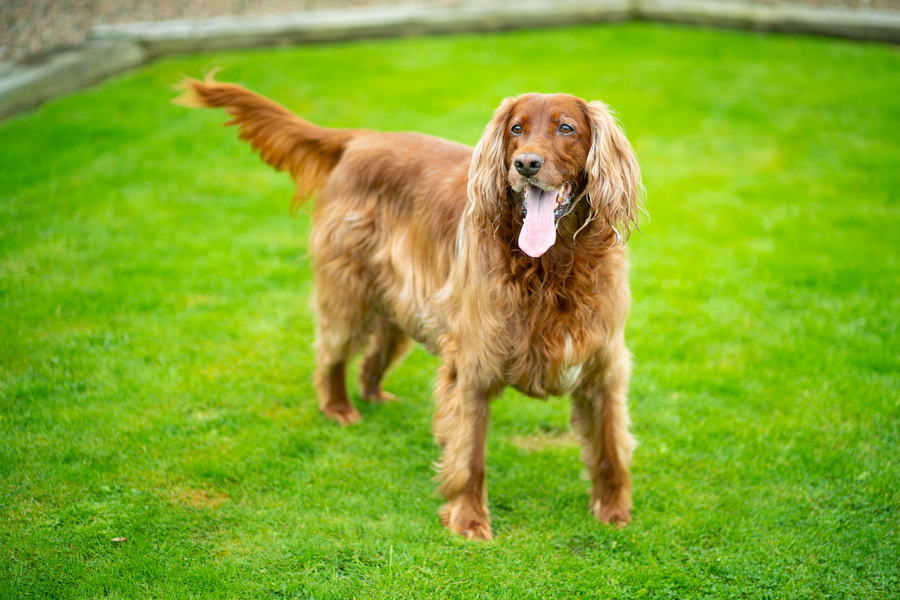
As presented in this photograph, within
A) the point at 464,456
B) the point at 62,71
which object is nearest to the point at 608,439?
the point at 464,456

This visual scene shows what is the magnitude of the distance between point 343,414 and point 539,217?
2.17 m

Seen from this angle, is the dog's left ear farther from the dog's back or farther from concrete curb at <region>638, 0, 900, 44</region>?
concrete curb at <region>638, 0, 900, 44</region>

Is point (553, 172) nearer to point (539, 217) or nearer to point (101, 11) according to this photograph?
point (539, 217)

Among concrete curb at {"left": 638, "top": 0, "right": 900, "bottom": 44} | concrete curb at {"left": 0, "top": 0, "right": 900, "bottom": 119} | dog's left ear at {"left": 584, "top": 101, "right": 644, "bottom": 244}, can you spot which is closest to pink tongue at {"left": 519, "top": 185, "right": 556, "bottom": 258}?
dog's left ear at {"left": 584, "top": 101, "right": 644, "bottom": 244}

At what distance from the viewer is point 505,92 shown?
9.49 metres

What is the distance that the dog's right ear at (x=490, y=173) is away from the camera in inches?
134

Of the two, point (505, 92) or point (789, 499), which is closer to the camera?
point (789, 499)

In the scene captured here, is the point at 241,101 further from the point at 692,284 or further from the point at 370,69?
the point at 370,69

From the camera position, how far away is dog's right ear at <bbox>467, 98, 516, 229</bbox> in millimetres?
3412

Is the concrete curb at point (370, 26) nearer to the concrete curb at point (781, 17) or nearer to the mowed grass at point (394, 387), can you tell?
the concrete curb at point (781, 17)

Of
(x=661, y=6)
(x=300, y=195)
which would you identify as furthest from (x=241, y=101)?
(x=661, y=6)

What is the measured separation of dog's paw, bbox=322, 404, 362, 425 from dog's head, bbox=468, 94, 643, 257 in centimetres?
185

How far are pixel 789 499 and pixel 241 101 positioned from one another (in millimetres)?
3887

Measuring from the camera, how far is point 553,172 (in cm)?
324
